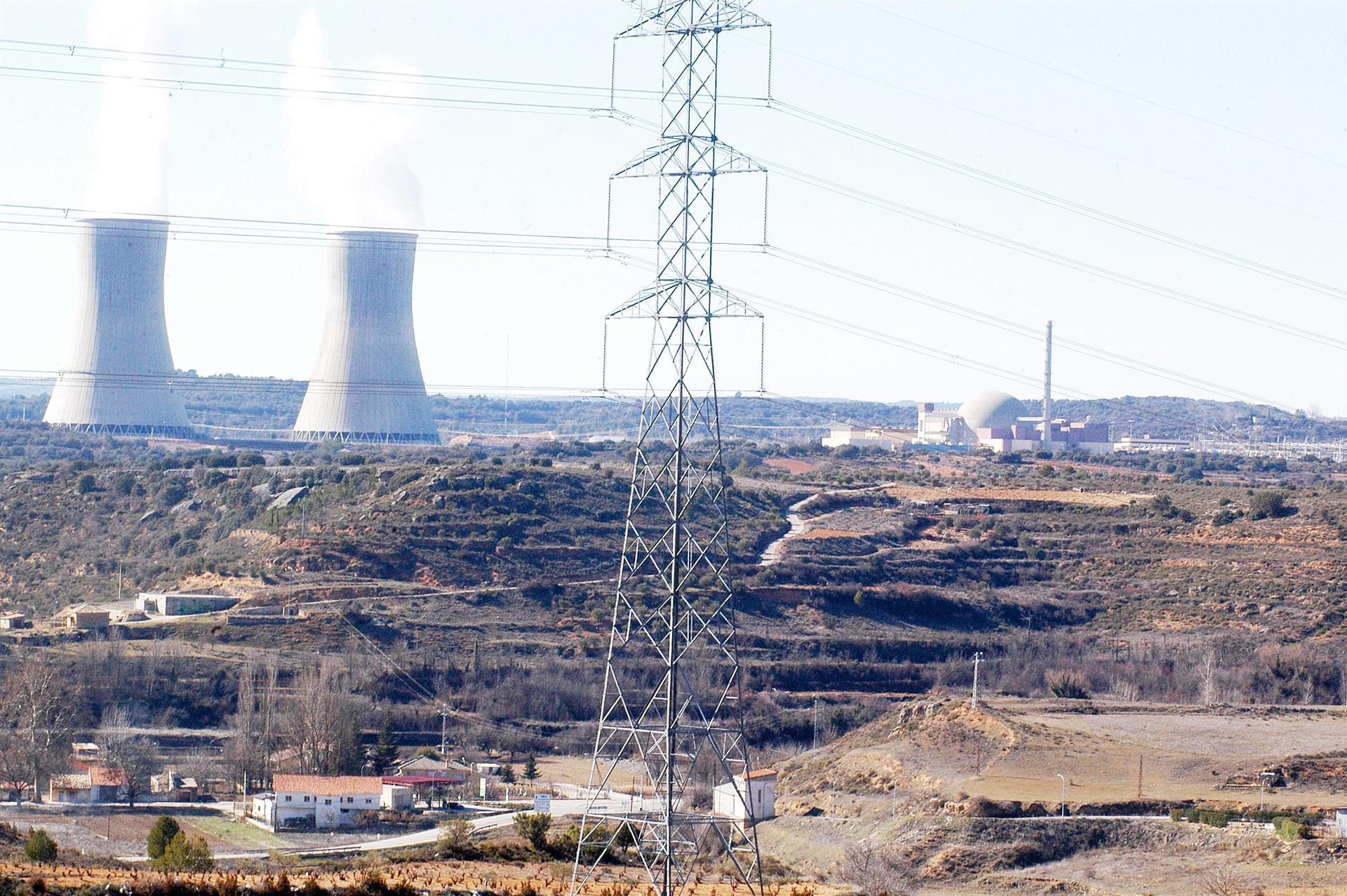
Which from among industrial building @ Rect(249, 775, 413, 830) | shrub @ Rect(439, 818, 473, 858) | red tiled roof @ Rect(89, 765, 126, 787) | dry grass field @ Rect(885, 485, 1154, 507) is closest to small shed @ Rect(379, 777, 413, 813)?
industrial building @ Rect(249, 775, 413, 830)

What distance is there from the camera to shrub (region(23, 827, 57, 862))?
21891 millimetres

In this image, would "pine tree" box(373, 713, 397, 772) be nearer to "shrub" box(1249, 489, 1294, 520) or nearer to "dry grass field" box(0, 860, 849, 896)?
"dry grass field" box(0, 860, 849, 896)

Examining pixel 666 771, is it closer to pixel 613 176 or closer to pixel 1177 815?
pixel 613 176

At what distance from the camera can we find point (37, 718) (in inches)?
1294

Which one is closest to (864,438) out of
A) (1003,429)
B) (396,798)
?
(1003,429)

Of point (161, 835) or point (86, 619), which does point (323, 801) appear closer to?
point (161, 835)

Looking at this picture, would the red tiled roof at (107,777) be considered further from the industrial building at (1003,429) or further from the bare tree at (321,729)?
the industrial building at (1003,429)

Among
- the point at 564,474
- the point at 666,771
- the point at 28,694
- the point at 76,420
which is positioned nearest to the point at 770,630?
the point at 564,474

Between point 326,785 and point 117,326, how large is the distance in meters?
40.7

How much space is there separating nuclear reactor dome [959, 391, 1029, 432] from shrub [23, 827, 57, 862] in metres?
99.4

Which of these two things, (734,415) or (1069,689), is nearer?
(1069,689)

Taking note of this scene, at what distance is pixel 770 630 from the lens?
1863 inches

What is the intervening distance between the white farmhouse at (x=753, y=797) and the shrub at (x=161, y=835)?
7770 mm

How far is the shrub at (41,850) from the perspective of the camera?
21.9 metres
